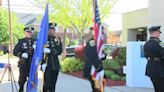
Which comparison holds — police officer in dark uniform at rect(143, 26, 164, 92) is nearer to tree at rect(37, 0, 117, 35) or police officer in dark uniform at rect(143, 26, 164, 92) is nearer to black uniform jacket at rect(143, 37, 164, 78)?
black uniform jacket at rect(143, 37, 164, 78)

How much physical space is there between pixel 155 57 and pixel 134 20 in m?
26.2

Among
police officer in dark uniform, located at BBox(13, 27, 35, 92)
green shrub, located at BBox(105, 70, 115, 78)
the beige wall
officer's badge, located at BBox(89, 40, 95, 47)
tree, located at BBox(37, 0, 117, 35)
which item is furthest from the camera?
the beige wall

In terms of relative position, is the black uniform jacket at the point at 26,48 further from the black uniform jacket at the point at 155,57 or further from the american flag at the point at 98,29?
the black uniform jacket at the point at 155,57

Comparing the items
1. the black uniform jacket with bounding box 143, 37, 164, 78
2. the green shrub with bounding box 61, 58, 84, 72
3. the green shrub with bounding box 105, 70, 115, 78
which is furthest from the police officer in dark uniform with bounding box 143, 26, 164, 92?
the green shrub with bounding box 61, 58, 84, 72

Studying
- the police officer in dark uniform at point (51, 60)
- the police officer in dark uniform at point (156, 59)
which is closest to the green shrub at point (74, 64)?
the police officer in dark uniform at point (51, 60)

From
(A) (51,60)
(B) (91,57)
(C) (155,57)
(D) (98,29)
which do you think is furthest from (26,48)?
(C) (155,57)

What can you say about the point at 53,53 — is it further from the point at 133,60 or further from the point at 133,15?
the point at 133,15

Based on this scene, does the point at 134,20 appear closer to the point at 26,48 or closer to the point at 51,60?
the point at 26,48

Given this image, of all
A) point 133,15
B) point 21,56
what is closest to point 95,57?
point 21,56

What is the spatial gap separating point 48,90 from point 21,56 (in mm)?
1131

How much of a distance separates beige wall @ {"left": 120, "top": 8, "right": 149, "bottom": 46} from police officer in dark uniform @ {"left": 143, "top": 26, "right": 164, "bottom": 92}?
78.5 feet

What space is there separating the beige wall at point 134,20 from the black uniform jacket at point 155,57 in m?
24.0

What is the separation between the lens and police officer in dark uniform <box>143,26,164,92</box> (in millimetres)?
8117

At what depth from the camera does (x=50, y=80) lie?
9.23 m
